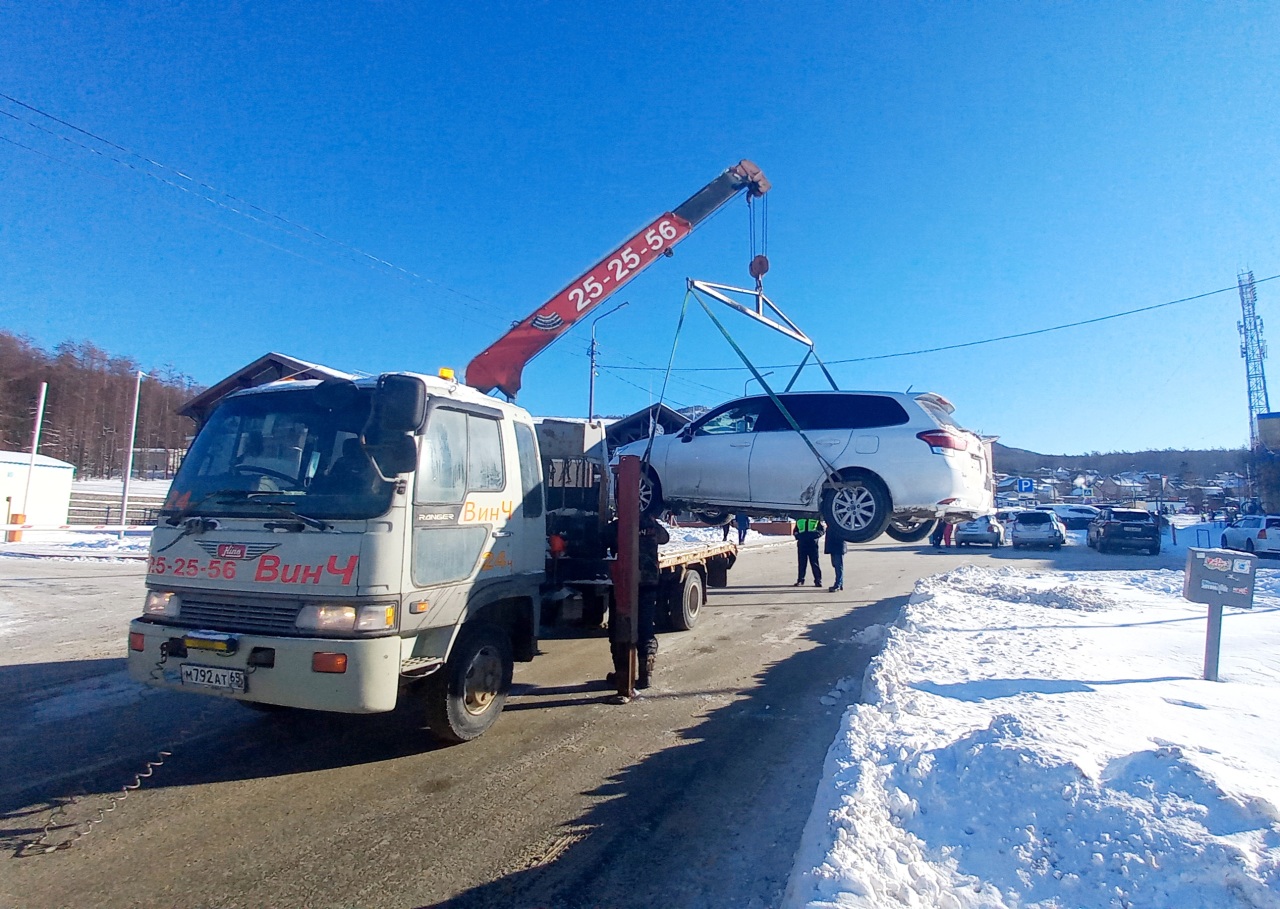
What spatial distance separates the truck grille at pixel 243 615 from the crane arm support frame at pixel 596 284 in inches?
204

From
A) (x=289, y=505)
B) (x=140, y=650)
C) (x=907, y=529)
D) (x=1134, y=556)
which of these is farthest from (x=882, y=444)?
(x=1134, y=556)

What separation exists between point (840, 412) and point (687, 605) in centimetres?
378

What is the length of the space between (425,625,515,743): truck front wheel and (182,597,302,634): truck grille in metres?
1.16

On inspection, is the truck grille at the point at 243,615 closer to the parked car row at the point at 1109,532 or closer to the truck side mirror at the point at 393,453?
the truck side mirror at the point at 393,453

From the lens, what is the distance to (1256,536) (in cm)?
2502

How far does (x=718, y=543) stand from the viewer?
1134 cm

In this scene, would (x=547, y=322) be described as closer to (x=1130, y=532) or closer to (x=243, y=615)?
(x=243, y=615)

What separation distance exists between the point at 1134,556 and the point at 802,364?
21.8 metres

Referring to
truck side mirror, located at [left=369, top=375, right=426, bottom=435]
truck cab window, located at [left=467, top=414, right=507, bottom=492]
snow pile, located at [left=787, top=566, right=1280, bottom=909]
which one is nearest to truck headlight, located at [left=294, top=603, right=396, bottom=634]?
truck side mirror, located at [left=369, top=375, right=426, bottom=435]

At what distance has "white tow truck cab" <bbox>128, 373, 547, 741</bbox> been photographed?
4.05 m

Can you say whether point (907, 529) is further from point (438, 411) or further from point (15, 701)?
point (15, 701)

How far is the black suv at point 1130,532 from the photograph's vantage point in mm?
24781

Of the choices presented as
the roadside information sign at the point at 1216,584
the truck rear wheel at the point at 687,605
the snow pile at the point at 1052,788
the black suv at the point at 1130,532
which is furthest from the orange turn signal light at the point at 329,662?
the black suv at the point at 1130,532

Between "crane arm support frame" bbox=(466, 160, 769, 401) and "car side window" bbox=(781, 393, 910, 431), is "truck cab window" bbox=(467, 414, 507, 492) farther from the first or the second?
"crane arm support frame" bbox=(466, 160, 769, 401)
